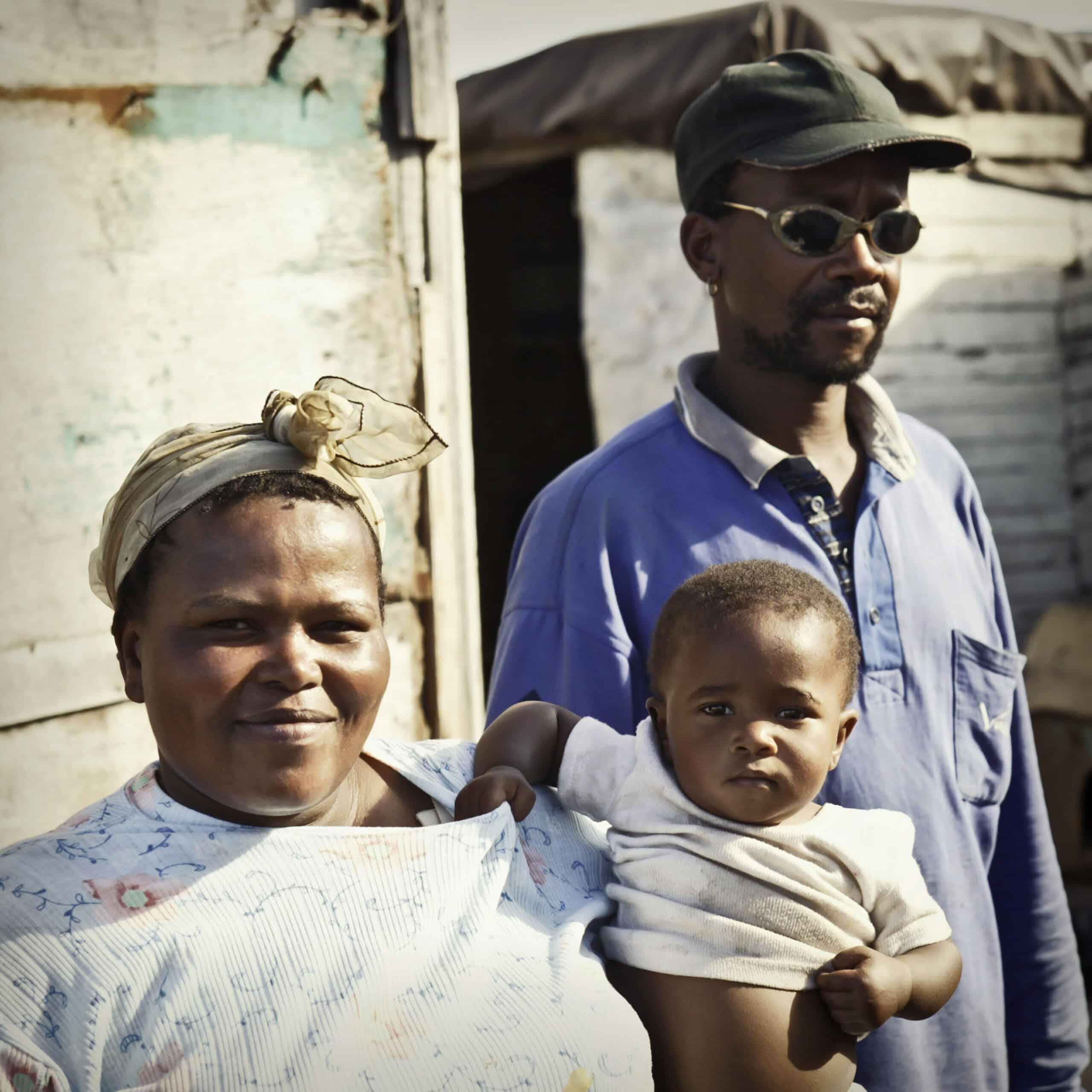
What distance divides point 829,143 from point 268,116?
1485 millimetres

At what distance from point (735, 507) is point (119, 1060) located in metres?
1.45

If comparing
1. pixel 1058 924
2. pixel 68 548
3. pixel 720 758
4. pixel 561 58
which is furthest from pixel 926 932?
pixel 561 58

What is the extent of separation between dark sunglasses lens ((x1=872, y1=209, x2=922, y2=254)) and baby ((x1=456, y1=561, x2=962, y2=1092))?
928mm

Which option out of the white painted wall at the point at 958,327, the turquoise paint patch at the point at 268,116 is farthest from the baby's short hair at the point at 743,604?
the white painted wall at the point at 958,327

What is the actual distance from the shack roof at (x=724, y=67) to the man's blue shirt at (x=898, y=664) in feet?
13.1

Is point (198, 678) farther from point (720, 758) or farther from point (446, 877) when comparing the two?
point (720, 758)

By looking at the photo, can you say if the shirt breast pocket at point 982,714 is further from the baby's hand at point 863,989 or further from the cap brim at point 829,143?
the cap brim at point 829,143

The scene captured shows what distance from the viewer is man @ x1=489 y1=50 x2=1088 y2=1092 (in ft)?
7.54

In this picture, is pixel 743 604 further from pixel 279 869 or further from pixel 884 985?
pixel 279 869

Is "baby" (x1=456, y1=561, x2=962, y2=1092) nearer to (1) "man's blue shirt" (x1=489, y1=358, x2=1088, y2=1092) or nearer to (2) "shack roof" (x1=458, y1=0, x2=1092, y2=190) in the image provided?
(1) "man's blue shirt" (x1=489, y1=358, x2=1088, y2=1092)

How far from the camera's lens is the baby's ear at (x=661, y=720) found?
6.25 ft

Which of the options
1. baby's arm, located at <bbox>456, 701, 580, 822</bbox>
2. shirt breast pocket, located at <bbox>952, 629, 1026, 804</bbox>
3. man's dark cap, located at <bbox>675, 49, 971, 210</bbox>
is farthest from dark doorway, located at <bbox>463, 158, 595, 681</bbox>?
baby's arm, located at <bbox>456, 701, 580, 822</bbox>

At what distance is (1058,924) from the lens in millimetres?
2576

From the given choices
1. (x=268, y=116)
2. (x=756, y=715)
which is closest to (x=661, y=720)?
(x=756, y=715)
